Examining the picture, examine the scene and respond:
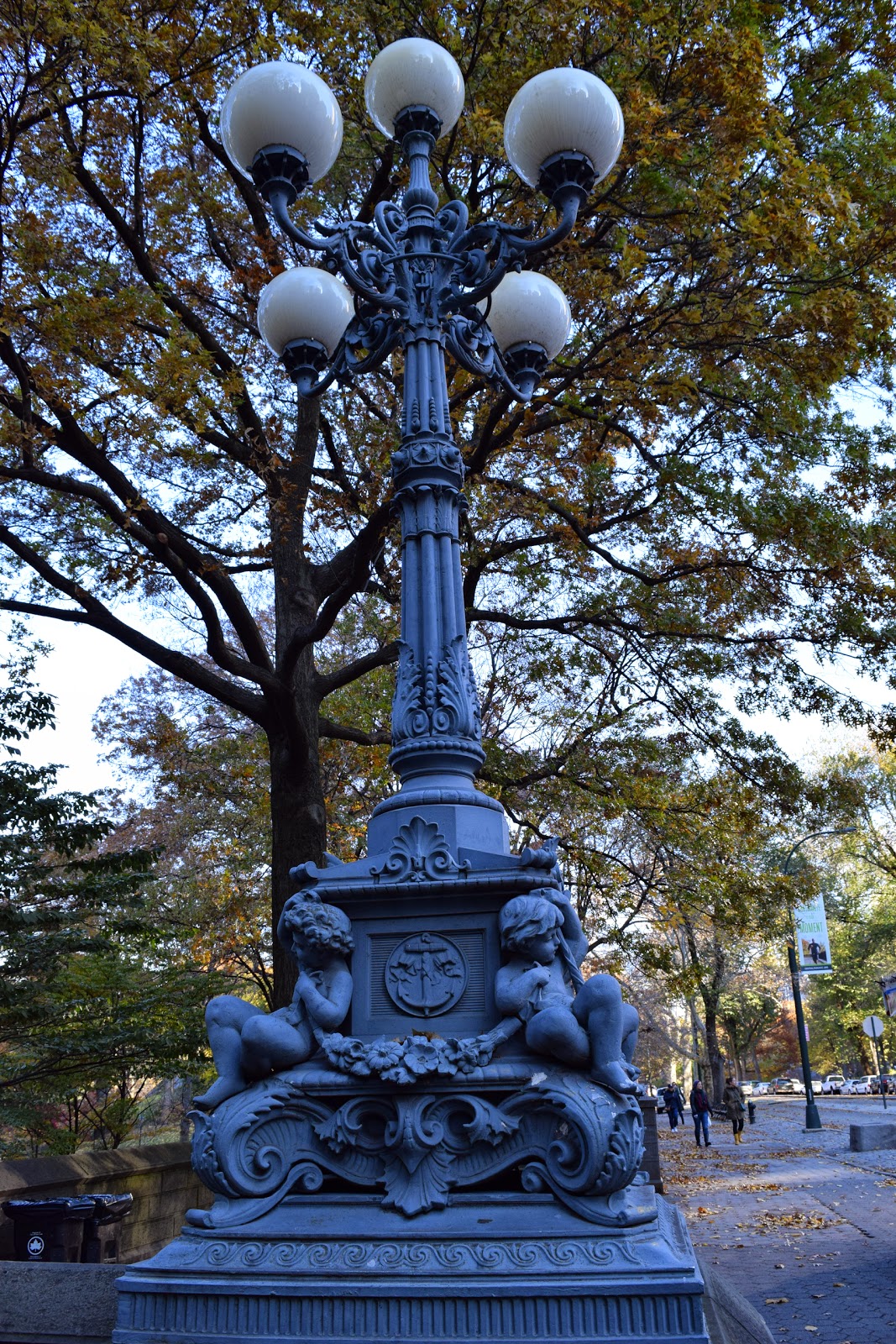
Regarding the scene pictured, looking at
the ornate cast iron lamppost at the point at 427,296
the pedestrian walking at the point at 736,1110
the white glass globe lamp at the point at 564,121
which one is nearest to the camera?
the ornate cast iron lamppost at the point at 427,296

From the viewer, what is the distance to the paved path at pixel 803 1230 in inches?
284

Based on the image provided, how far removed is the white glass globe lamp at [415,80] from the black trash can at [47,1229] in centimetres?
766

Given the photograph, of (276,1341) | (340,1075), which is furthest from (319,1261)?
(340,1075)

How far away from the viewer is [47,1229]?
7.55 meters

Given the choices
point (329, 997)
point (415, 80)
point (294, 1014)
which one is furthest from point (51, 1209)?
point (415, 80)

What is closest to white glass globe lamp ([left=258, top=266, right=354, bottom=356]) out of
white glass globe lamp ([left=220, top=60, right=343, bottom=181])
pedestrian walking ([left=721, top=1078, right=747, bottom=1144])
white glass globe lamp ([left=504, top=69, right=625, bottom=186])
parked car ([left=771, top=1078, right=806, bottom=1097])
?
white glass globe lamp ([left=220, top=60, right=343, bottom=181])

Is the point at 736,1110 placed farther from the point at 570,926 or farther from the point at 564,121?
the point at 564,121

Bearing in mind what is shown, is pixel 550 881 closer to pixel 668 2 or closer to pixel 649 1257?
Answer: pixel 649 1257

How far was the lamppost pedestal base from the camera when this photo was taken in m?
2.95

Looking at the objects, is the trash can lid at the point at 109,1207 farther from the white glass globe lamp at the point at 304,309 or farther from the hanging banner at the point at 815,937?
the hanging banner at the point at 815,937

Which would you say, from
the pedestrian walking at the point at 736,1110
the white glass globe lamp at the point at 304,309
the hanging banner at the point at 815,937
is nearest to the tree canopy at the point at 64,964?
the white glass globe lamp at the point at 304,309

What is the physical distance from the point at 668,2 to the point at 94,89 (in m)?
4.42

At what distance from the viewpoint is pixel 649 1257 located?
304cm

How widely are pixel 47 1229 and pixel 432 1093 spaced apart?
5676 mm
